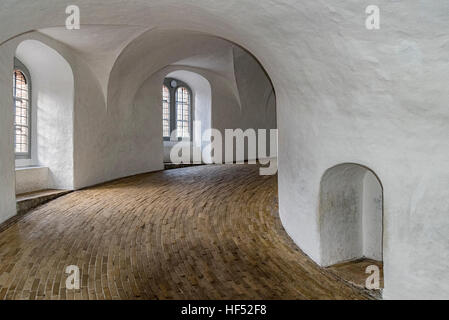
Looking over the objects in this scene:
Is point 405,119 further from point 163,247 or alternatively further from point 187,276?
point 163,247

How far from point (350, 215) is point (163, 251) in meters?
2.94

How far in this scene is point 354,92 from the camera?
13.3 feet

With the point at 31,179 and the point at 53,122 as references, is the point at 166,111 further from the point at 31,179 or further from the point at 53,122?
the point at 31,179

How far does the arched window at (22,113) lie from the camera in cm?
880

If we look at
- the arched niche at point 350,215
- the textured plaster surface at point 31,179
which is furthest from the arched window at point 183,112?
the arched niche at point 350,215

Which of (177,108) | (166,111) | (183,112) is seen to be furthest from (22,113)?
(183,112)

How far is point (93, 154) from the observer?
10047 millimetres

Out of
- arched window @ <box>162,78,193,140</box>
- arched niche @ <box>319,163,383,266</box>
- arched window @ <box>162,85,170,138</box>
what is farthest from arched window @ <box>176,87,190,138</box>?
arched niche @ <box>319,163,383,266</box>

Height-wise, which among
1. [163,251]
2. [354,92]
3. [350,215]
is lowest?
[163,251]

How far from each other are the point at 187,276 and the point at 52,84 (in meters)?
7.30

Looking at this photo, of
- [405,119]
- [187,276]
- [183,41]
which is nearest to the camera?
[405,119]

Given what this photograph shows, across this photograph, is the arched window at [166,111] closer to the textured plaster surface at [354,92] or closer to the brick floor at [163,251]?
the brick floor at [163,251]

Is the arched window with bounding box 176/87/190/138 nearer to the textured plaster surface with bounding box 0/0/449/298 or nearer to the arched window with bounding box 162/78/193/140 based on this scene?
the arched window with bounding box 162/78/193/140
